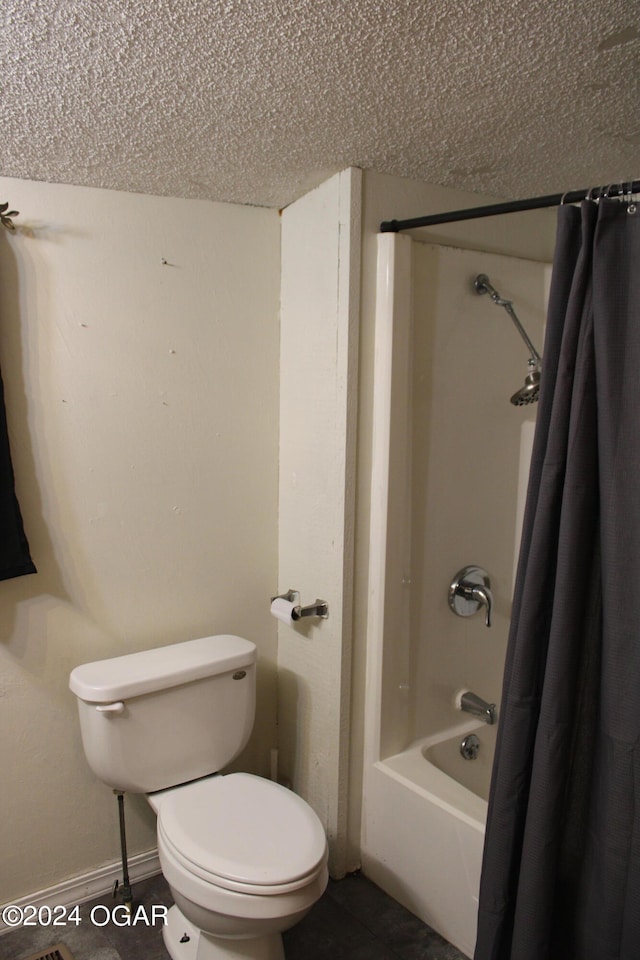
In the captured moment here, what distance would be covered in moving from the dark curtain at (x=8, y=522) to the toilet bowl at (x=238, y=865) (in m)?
0.73

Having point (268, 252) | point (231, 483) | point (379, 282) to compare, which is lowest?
point (231, 483)

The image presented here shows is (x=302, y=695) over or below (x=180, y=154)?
below

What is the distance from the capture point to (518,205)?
4.37ft

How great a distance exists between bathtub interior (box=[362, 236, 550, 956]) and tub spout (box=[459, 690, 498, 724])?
34 millimetres

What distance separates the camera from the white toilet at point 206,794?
1.38 meters

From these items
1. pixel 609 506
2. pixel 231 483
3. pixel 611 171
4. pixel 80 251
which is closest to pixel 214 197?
pixel 80 251

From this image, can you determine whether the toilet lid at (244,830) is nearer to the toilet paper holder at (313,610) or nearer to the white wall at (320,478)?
the white wall at (320,478)

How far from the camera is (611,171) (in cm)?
176

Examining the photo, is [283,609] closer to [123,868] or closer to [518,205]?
[123,868]

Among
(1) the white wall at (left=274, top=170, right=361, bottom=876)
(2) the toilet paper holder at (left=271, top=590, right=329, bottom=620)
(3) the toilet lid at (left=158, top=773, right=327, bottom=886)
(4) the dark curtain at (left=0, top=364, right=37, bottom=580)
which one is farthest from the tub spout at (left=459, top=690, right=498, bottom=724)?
(4) the dark curtain at (left=0, top=364, right=37, bottom=580)

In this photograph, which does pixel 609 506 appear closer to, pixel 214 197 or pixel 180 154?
pixel 180 154

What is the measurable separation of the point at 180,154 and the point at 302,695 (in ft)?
5.28

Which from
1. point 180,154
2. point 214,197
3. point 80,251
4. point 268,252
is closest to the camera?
point 180,154

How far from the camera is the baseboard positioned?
179cm
